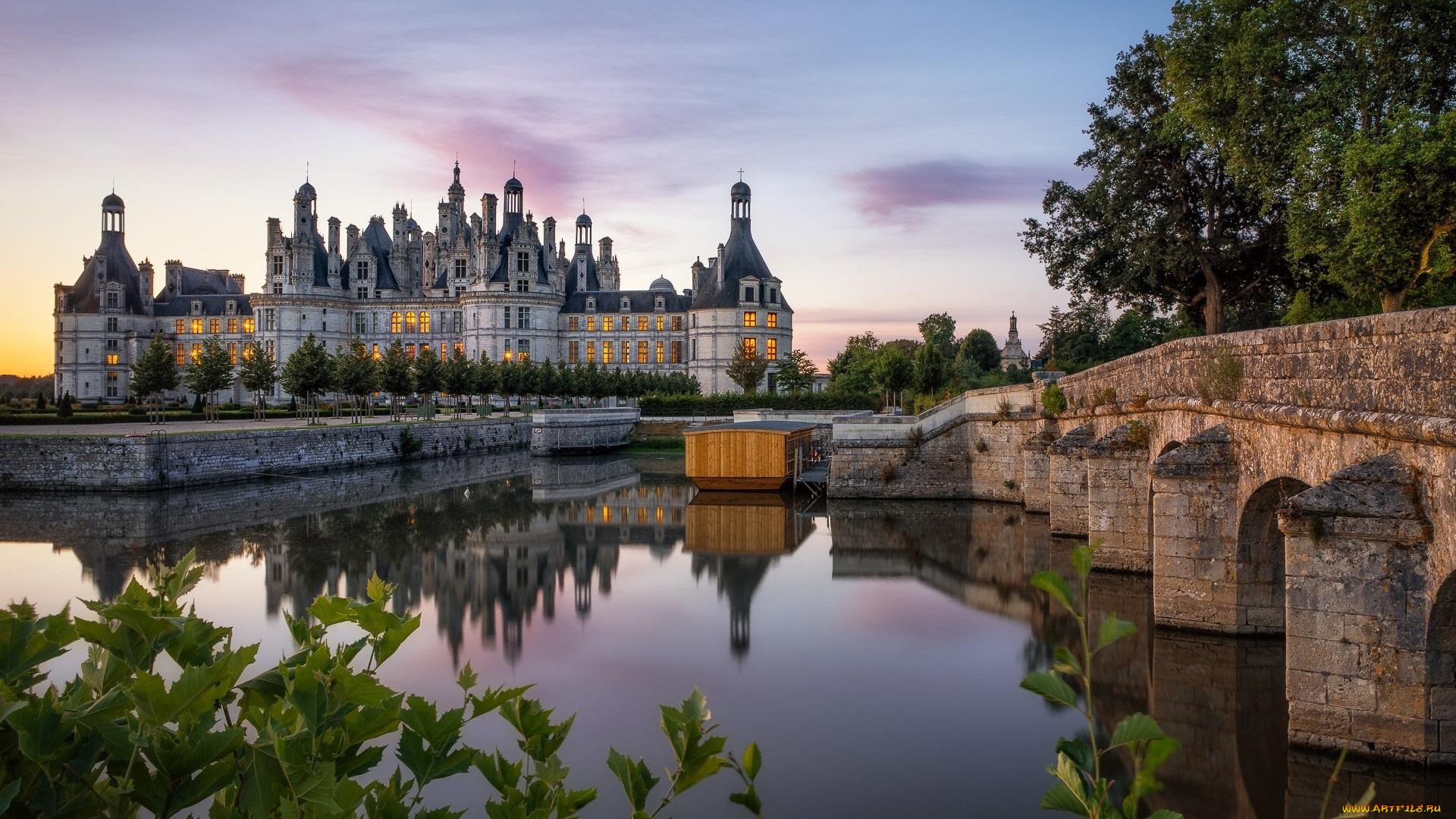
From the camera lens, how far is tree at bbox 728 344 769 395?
5759cm

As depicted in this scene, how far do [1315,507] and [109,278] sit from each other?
89.6 meters

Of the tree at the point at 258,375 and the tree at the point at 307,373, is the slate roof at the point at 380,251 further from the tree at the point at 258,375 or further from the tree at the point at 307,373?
the tree at the point at 307,373

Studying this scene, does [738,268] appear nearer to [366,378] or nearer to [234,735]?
[366,378]

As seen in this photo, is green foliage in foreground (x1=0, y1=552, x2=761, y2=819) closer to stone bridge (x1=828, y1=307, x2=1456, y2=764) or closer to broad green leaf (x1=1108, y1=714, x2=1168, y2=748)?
broad green leaf (x1=1108, y1=714, x2=1168, y2=748)

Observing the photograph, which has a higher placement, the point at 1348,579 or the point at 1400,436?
the point at 1400,436

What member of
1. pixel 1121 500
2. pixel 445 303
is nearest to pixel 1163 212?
pixel 1121 500

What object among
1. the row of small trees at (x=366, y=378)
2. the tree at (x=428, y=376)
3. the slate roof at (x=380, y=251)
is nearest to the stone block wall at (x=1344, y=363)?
the row of small trees at (x=366, y=378)

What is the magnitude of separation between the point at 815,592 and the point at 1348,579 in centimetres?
952

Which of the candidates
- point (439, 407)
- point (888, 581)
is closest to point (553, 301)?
point (439, 407)

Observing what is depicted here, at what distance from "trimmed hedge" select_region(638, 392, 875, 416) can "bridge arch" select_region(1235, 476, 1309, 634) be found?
37938 mm

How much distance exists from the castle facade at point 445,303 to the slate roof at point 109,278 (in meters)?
0.11

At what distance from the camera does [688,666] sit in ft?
38.0

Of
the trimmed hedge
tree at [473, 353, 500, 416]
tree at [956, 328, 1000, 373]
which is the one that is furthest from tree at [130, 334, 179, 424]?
tree at [956, 328, 1000, 373]

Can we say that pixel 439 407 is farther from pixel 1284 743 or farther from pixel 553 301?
pixel 1284 743
